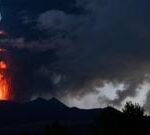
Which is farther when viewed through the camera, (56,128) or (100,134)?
(56,128)

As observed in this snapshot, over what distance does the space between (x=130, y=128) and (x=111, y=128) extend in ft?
15.6

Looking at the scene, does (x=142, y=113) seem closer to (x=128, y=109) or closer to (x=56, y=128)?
(x=128, y=109)

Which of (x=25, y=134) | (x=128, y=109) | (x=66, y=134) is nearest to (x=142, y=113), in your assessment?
(x=128, y=109)

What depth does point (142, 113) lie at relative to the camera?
10412 cm

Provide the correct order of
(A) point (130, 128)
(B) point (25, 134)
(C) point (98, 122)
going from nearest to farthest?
(A) point (130, 128), (C) point (98, 122), (B) point (25, 134)

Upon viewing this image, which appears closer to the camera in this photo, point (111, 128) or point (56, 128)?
point (111, 128)

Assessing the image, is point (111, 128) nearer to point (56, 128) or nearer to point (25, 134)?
point (56, 128)

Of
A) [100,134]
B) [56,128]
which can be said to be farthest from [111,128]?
[56,128]

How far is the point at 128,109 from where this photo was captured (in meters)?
105

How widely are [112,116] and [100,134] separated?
3929 millimetres

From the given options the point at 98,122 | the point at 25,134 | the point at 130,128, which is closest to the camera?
the point at 130,128

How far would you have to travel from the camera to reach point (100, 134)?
105m

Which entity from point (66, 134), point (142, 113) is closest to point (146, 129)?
point (142, 113)

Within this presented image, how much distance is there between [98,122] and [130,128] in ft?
32.7
